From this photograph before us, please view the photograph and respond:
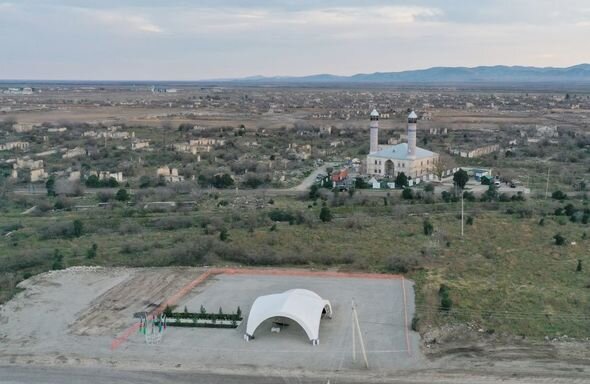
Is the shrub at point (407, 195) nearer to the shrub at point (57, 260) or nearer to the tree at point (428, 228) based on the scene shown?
the tree at point (428, 228)

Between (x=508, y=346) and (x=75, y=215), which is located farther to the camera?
(x=75, y=215)

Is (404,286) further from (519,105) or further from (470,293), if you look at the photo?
(519,105)

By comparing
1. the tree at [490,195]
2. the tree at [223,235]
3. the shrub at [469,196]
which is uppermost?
the tree at [223,235]

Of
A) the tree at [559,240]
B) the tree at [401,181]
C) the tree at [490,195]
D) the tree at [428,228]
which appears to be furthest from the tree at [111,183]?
the tree at [559,240]

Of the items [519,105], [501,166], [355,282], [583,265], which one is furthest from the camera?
[519,105]

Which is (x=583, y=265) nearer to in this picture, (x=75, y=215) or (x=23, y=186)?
(x=75, y=215)

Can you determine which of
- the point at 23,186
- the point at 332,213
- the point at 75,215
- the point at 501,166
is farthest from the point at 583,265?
the point at 23,186

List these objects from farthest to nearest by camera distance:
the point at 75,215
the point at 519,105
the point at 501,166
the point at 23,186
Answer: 1. the point at 519,105
2. the point at 501,166
3. the point at 23,186
4. the point at 75,215
